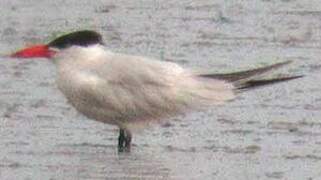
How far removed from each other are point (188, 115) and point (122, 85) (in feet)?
2.54

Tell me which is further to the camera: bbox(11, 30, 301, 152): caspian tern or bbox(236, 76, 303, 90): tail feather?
bbox(236, 76, 303, 90): tail feather

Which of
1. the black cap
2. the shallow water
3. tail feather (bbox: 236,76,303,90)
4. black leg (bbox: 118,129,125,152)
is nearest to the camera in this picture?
the shallow water

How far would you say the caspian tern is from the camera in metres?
9.49

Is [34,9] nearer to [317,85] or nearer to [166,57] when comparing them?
[166,57]

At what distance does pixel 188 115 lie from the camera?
10188 mm

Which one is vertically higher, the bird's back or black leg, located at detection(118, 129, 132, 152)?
the bird's back

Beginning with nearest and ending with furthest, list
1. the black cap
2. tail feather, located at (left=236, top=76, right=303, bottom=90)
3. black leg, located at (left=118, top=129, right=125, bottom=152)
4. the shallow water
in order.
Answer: the shallow water, black leg, located at (left=118, top=129, right=125, bottom=152), the black cap, tail feather, located at (left=236, top=76, right=303, bottom=90)

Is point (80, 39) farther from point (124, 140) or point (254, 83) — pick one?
point (254, 83)

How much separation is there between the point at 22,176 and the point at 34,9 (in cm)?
475

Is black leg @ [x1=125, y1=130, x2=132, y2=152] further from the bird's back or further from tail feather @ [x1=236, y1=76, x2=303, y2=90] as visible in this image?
tail feather @ [x1=236, y1=76, x2=303, y2=90]

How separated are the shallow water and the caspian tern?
166 millimetres

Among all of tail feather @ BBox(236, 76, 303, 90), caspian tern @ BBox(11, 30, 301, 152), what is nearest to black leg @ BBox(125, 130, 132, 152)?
caspian tern @ BBox(11, 30, 301, 152)

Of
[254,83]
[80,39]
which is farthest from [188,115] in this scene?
[80,39]

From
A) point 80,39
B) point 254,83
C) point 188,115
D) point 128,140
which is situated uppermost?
point 80,39
